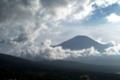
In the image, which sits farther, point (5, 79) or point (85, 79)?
point (5, 79)

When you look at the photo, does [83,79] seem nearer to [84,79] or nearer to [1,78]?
[84,79]

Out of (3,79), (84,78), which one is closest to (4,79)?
(3,79)

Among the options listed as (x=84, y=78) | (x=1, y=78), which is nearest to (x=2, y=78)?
(x=1, y=78)

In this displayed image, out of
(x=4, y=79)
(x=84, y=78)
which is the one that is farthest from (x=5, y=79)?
(x=84, y=78)

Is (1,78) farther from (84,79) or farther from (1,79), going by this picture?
(84,79)

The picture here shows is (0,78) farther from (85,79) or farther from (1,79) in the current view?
(85,79)

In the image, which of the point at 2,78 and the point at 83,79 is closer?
the point at 83,79

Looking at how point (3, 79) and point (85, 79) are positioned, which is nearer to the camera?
point (85, 79)
